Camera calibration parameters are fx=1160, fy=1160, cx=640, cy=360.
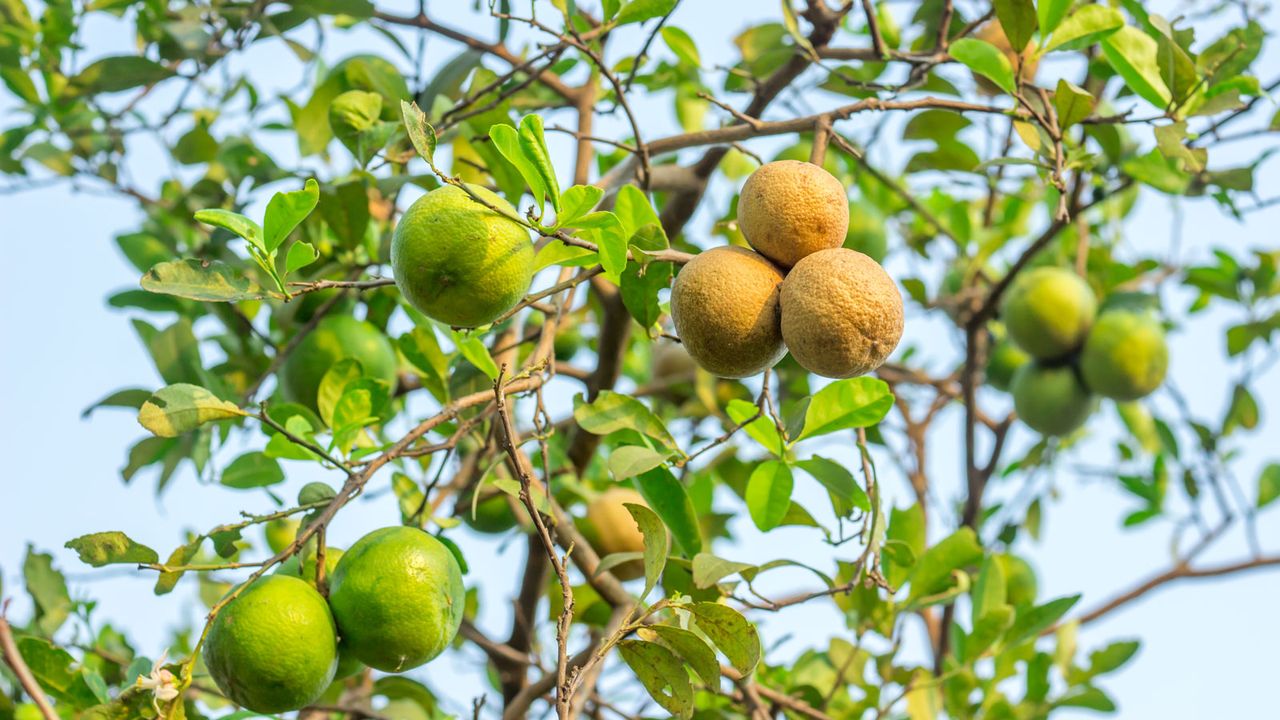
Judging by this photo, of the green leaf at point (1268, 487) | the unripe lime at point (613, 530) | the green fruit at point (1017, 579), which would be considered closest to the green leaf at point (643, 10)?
the unripe lime at point (613, 530)

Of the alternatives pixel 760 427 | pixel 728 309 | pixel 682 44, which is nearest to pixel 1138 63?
pixel 682 44

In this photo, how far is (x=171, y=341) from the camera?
5.43 ft

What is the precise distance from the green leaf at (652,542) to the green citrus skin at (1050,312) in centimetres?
169

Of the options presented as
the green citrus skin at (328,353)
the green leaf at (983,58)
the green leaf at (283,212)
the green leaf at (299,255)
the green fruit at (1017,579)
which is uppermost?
the green leaf at (983,58)

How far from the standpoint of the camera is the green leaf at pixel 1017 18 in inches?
53.7

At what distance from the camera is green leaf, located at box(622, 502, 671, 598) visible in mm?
1058

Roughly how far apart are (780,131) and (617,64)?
0.65 metres

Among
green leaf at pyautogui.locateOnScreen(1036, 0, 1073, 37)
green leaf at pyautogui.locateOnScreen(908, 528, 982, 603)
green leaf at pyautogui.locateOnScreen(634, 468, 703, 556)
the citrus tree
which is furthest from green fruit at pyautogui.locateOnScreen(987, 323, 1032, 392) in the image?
green leaf at pyautogui.locateOnScreen(634, 468, 703, 556)

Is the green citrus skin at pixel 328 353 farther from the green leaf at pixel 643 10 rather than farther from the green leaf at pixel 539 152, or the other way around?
the green leaf at pixel 539 152

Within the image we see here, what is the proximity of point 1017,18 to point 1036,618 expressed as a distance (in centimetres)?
84

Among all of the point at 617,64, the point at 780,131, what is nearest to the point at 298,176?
the point at 617,64

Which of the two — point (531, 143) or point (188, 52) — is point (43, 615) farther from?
point (531, 143)

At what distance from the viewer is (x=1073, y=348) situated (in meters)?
2.60

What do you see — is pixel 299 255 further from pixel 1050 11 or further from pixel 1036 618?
pixel 1036 618
